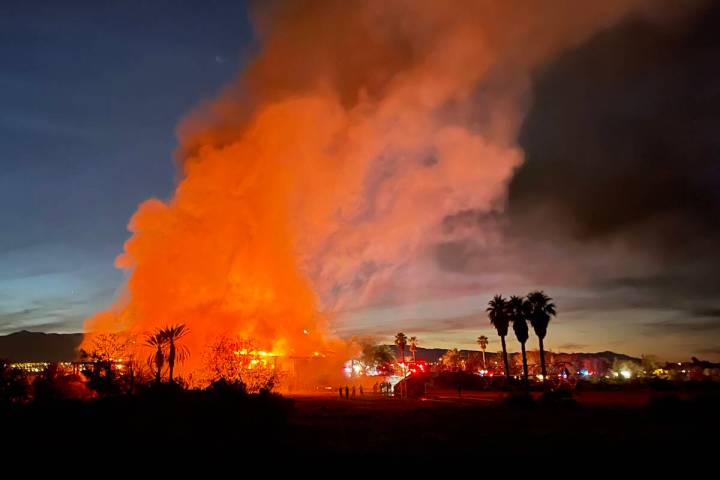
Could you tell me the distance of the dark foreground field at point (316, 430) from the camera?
14.3 metres

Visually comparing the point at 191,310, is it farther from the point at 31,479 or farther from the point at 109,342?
the point at 31,479

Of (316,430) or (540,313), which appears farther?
(540,313)

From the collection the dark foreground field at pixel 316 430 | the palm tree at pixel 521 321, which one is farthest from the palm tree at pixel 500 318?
the dark foreground field at pixel 316 430

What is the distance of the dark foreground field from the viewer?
14.3 metres

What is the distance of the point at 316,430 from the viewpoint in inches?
793

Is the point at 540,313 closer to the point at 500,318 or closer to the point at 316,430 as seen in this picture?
the point at 500,318

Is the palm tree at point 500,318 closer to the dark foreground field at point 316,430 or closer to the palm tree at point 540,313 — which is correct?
the palm tree at point 540,313

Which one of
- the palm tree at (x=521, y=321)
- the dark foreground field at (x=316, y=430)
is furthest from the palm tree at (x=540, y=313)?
the dark foreground field at (x=316, y=430)

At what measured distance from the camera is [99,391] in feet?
87.6

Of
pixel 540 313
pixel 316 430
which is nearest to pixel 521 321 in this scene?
pixel 540 313

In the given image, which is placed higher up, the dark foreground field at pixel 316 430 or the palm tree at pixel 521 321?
the palm tree at pixel 521 321

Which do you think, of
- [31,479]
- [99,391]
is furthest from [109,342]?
[31,479]

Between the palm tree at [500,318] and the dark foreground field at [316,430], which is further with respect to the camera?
the palm tree at [500,318]

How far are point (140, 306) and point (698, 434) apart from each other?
6041 cm
